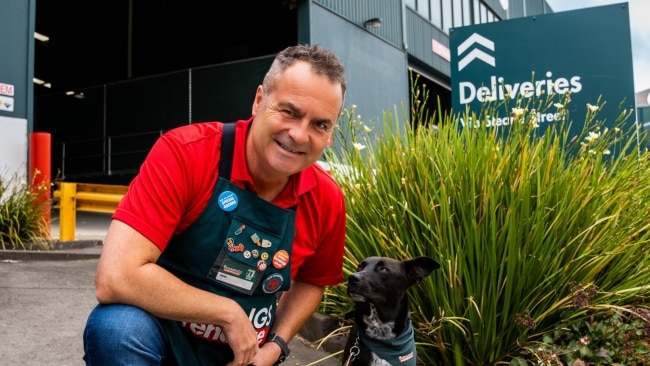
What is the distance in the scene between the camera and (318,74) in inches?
76.0

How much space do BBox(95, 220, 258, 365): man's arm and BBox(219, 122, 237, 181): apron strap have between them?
0.37m

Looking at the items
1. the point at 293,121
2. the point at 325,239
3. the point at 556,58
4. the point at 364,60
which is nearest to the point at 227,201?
the point at 293,121

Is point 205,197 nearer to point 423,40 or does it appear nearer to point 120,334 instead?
point 120,334

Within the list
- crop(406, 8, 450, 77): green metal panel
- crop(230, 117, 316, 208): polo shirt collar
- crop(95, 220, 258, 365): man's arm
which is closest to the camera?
crop(95, 220, 258, 365): man's arm

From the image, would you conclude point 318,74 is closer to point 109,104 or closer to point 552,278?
point 552,278

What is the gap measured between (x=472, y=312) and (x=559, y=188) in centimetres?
88

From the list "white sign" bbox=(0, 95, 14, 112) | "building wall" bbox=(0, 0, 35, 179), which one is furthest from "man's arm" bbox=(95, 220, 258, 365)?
"white sign" bbox=(0, 95, 14, 112)

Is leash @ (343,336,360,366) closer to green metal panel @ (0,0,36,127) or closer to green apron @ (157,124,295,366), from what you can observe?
green apron @ (157,124,295,366)

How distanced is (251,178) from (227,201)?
0.13m

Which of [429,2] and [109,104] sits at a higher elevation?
[429,2]

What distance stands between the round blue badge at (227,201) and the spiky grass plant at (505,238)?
140 cm

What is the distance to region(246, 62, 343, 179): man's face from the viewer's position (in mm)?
1929

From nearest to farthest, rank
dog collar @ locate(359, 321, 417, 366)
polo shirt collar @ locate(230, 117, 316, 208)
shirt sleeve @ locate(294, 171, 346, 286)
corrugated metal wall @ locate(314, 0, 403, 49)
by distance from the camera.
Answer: polo shirt collar @ locate(230, 117, 316, 208) → shirt sleeve @ locate(294, 171, 346, 286) → dog collar @ locate(359, 321, 417, 366) → corrugated metal wall @ locate(314, 0, 403, 49)

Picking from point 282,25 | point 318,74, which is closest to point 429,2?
point 282,25
